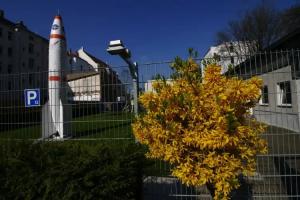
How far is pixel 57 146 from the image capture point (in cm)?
495

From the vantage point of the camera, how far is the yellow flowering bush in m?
3.83

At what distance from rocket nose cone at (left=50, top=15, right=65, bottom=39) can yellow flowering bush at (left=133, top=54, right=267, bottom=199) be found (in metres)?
13.2

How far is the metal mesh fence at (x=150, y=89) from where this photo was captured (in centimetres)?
557

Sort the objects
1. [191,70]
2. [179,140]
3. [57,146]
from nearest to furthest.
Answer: [179,140] → [191,70] → [57,146]

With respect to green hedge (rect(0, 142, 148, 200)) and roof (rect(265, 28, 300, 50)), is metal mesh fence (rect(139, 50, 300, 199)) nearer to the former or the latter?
green hedge (rect(0, 142, 148, 200))

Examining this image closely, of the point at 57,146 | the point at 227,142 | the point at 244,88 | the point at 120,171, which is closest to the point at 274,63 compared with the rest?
the point at 244,88

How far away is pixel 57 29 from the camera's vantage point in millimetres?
16391

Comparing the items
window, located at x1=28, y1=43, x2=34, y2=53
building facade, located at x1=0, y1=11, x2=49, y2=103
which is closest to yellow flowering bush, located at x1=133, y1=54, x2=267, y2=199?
building facade, located at x1=0, y1=11, x2=49, y2=103

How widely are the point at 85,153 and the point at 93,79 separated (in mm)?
2373

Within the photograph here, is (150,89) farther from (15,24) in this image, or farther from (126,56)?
(15,24)

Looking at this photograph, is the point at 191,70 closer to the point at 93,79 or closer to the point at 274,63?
the point at 274,63

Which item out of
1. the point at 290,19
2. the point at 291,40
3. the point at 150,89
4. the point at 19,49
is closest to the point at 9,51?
the point at 19,49

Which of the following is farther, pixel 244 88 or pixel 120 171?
pixel 120 171

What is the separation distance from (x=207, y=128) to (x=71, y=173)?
1759 millimetres
